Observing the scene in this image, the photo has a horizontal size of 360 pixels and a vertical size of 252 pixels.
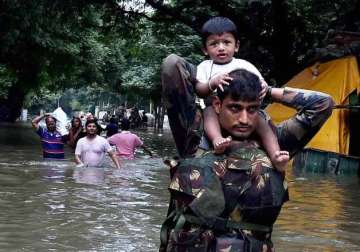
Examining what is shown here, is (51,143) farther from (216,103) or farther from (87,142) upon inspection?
(216,103)

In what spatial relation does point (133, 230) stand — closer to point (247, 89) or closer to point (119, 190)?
point (119, 190)

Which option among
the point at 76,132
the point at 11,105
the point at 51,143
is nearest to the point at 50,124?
the point at 51,143

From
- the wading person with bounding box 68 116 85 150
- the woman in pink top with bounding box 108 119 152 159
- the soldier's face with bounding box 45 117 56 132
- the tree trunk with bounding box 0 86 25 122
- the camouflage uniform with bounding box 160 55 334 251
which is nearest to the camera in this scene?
the camouflage uniform with bounding box 160 55 334 251

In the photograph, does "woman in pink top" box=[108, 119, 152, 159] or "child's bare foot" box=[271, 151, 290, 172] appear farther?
"woman in pink top" box=[108, 119, 152, 159]

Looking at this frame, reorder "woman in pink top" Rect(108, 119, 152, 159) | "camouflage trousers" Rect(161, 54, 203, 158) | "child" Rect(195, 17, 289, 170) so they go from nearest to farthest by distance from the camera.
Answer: "child" Rect(195, 17, 289, 170) → "camouflage trousers" Rect(161, 54, 203, 158) → "woman in pink top" Rect(108, 119, 152, 159)

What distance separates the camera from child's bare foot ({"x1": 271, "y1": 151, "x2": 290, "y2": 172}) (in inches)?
121

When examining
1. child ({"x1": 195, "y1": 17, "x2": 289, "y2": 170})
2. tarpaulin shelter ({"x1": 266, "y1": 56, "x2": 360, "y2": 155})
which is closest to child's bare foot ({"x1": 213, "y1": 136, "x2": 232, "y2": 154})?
child ({"x1": 195, "y1": 17, "x2": 289, "y2": 170})

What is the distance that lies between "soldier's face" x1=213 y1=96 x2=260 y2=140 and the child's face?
355 mm

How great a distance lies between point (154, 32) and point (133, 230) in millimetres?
17814

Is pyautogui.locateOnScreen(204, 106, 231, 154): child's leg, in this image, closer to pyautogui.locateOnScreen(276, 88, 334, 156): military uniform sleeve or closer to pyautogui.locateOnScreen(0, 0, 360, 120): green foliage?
pyautogui.locateOnScreen(276, 88, 334, 156): military uniform sleeve

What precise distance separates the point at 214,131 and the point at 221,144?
13 cm

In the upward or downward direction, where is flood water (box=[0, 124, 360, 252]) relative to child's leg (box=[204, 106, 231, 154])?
downward

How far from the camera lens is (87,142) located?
1255 cm

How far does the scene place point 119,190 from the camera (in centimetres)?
1046
